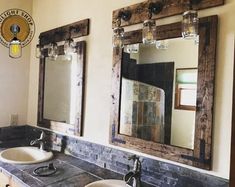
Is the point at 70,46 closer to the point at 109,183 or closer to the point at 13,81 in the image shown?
the point at 13,81

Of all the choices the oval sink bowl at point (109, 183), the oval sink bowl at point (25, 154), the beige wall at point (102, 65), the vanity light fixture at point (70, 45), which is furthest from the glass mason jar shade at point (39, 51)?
the oval sink bowl at point (109, 183)

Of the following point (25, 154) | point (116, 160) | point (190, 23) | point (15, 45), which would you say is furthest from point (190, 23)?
point (15, 45)

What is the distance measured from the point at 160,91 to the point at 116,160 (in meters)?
0.57

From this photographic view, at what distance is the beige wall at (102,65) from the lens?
1214mm

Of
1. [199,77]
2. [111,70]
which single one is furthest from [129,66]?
[199,77]

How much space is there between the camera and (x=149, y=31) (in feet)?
4.82

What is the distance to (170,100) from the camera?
1468 mm

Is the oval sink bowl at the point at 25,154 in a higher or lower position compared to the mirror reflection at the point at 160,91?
lower

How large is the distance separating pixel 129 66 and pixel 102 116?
42 cm

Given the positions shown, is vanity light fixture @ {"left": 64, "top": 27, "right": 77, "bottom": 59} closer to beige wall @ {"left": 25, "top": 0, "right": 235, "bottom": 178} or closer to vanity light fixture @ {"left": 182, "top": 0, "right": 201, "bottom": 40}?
beige wall @ {"left": 25, "top": 0, "right": 235, "bottom": 178}

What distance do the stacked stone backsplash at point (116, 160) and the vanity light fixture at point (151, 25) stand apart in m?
0.72

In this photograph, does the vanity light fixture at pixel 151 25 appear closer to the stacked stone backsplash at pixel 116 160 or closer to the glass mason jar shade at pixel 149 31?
the glass mason jar shade at pixel 149 31

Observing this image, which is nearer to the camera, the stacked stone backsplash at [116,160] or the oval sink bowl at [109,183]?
the stacked stone backsplash at [116,160]

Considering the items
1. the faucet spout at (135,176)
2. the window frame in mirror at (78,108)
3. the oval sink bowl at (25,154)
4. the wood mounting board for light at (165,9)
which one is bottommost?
the oval sink bowl at (25,154)
